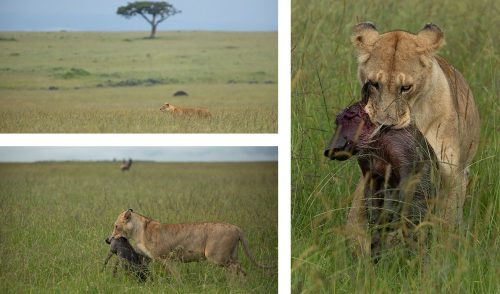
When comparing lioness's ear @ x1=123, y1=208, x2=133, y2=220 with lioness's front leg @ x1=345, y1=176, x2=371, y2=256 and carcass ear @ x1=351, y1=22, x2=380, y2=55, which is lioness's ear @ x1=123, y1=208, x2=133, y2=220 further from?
carcass ear @ x1=351, y1=22, x2=380, y2=55

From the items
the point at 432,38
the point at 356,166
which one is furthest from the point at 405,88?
the point at 356,166

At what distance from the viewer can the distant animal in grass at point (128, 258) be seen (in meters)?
3.76

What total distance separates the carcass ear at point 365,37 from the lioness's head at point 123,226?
2.99 feet

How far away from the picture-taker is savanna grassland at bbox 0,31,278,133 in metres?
3.75

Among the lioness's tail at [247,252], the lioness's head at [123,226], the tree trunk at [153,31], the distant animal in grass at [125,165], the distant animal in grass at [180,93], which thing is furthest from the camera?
the distant animal in grass at [125,165]

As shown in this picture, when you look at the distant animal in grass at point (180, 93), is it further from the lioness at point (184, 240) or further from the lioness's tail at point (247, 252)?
the lioness's tail at point (247, 252)

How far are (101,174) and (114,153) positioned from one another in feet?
1.34

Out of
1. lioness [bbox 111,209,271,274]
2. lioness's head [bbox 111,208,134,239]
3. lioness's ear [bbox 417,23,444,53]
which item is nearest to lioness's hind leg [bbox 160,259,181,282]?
lioness [bbox 111,209,271,274]

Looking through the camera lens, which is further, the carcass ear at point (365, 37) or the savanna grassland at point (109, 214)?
the carcass ear at point (365, 37)

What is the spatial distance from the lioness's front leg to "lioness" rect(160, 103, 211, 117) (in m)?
0.53

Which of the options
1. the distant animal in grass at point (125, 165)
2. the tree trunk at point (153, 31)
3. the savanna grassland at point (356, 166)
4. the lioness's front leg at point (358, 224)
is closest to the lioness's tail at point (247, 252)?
the savanna grassland at point (356, 166)

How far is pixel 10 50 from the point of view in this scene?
12.9ft

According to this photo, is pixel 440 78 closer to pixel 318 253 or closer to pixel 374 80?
pixel 374 80

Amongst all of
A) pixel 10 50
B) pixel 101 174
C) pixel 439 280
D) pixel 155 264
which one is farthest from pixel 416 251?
pixel 10 50
